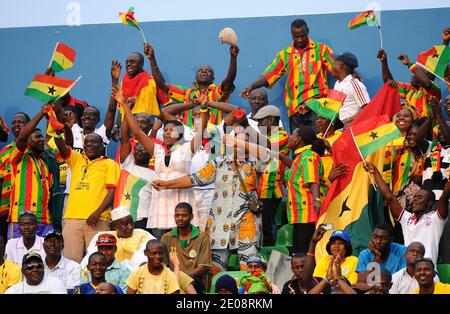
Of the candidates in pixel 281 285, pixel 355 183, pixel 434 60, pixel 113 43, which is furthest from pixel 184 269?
pixel 113 43

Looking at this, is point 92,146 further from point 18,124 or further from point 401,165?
point 401,165

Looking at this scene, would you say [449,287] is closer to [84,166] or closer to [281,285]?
[281,285]

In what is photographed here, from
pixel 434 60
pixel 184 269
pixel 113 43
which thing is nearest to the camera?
pixel 184 269

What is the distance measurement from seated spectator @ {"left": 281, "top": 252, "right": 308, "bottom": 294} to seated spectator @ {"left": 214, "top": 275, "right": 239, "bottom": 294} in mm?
639

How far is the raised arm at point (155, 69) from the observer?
15.8 meters

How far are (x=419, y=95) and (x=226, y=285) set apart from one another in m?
4.39

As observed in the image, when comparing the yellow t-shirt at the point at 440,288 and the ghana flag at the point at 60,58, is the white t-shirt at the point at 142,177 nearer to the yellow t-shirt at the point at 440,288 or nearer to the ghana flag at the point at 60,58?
the ghana flag at the point at 60,58

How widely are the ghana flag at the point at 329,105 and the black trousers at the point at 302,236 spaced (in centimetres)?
121

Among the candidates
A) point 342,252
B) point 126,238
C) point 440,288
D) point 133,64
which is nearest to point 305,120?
point 133,64

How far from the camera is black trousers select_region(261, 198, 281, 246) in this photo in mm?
13945

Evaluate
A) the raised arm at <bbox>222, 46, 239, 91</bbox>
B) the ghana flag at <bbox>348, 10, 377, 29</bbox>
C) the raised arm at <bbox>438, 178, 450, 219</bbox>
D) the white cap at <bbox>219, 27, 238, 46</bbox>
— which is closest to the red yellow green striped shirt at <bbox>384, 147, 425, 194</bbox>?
the raised arm at <bbox>438, 178, 450, 219</bbox>

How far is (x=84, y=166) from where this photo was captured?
14242 mm

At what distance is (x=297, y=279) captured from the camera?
40.8 feet
